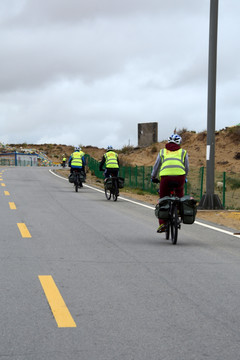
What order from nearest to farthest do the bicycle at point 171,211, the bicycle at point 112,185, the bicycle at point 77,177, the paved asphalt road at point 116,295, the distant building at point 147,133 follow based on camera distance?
the paved asphalt road at point 116,295 < the bicycle at point 171,211 < the bicycle at point 112,185 < the bicycle at point 77,177 < the distant building at point 147,133

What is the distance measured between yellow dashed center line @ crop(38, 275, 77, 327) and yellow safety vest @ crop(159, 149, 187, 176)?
4.24 m

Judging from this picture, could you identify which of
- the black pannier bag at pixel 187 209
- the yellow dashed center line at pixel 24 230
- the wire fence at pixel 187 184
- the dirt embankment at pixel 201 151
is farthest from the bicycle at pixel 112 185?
the dirt embankment at pixel 201 151

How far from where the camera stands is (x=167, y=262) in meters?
8.91

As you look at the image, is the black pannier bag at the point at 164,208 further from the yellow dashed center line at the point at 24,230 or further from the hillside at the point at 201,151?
the hillside at the point at 201,151

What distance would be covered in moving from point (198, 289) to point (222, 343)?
2.03 meters

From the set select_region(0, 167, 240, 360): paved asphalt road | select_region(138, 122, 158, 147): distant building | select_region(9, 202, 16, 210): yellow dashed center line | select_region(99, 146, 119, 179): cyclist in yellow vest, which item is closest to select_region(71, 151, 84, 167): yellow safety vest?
select_region(99, 146, 119, 179): cyclist in yellow vest

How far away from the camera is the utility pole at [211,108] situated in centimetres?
1850

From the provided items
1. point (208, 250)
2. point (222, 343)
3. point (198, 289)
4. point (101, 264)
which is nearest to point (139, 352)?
point (222, 343)

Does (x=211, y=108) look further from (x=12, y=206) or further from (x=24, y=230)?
(x=24, y=230)

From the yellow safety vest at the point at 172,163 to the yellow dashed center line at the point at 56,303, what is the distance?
4243 millimetres

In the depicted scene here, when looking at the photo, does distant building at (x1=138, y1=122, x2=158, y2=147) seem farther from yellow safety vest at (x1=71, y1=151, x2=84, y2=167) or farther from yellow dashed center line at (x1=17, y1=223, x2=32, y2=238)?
yellow dashed center line at (x1=17, y1=223, x2=32, y2=238)

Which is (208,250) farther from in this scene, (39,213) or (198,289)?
(39,213)

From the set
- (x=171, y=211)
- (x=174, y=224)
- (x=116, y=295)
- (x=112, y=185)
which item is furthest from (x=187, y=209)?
(x=112, y=185)

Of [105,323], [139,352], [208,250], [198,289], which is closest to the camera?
[139,352]
